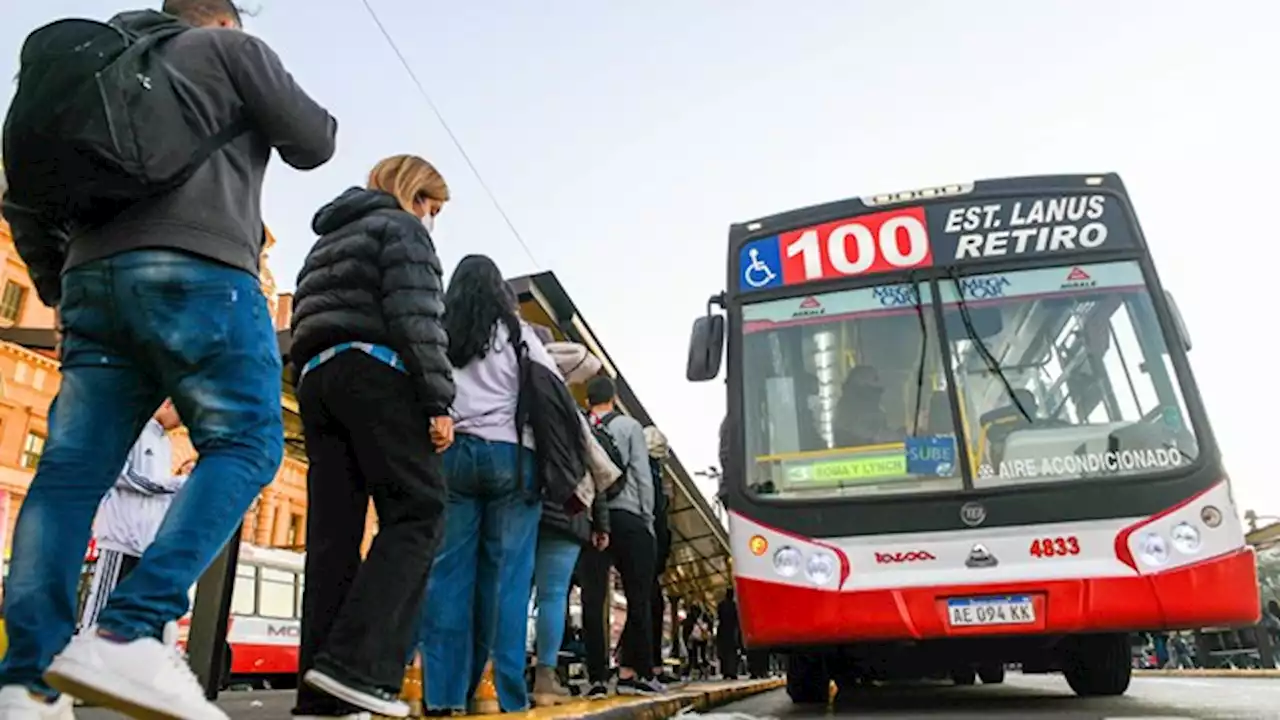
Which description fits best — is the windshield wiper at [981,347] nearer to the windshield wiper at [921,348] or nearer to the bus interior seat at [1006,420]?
the bus interior seat at [1006,420]

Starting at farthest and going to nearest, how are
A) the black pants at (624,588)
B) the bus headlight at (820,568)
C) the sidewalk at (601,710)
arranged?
the black pants at (624,588), the bus headlight at (820,568), the sidewalk at (601,710)

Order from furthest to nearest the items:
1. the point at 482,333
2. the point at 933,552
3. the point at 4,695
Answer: the point at 933,552 < the point at 482,333 < the point at 4,695

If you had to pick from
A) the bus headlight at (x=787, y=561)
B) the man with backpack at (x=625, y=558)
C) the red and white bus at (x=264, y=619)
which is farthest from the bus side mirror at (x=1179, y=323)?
the red and white bus at (x=264, y=619)

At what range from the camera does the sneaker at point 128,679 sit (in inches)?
70.7

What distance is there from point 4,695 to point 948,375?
15.4ft

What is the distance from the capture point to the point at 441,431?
8.87 feet

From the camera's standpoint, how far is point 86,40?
6.86 ft

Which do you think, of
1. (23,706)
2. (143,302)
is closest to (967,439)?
(143,302)

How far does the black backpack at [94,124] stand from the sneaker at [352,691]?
124cm

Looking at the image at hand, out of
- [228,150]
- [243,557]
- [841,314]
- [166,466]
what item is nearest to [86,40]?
[228,150]

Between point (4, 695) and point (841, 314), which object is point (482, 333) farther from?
point (841, 314)

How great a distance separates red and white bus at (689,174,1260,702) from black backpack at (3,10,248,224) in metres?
3.70

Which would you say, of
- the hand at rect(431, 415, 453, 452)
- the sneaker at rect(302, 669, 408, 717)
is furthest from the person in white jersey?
the sneaker at rect(302, 669, 408, 717)

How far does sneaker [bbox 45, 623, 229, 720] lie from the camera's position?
1795 millimetres
